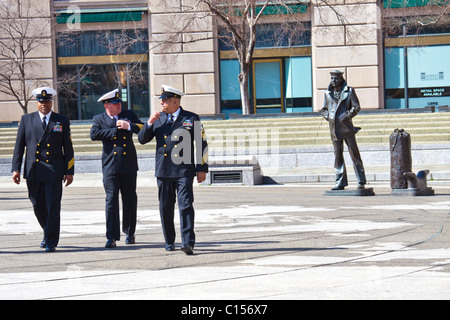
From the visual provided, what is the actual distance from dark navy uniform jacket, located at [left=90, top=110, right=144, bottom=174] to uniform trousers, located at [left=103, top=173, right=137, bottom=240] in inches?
3.8

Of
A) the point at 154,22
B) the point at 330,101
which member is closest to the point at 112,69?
the point at 154,22

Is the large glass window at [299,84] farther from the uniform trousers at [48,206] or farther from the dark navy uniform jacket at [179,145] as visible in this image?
the dark navy uniform jacket at [179,145]

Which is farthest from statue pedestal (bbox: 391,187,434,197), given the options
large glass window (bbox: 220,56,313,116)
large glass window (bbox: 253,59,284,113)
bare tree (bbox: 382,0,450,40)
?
large glass window (bbox: 253,59,284,113)

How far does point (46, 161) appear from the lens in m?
9.90

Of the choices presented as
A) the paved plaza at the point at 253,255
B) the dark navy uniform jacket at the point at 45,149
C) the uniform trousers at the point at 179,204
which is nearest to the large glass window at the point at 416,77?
the paved plaza at the point at 253,255

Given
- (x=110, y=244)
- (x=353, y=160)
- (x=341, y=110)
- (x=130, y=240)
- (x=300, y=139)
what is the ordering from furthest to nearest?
(x=300, y=139)
(x=353, y=160)
(x=341, y=110)
(x=130, y=240)
(x=110, y=244)

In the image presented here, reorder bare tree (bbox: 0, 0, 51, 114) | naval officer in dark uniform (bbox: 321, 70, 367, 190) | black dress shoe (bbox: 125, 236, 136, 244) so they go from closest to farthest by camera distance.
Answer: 1. black dress shoe (bbox: 125, 236, 136, 244)
2. naval officer in dark uniform (bbox: 321, 70, 367, 190)
3. bare tree (bbox: 0, 0, 51, 114)

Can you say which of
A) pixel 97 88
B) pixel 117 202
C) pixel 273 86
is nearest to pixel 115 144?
pixel 117 202

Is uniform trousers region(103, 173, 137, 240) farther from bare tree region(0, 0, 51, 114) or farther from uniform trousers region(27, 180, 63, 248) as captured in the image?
bare tree region(0, 0, 51, 114)

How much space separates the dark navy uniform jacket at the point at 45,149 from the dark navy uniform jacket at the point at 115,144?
0.37 m

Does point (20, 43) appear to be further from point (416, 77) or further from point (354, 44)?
point (416, 77)

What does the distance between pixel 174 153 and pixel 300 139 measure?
16.5m

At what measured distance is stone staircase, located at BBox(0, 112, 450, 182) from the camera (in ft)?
76.8

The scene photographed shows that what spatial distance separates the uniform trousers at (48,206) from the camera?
9711mm
